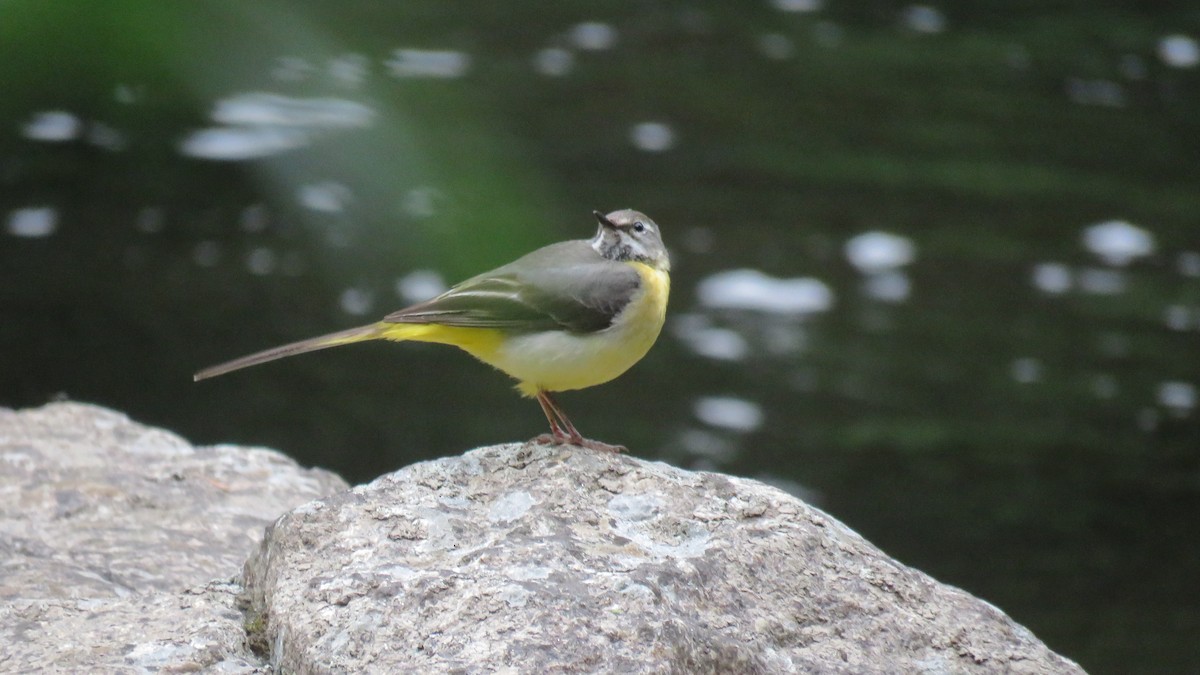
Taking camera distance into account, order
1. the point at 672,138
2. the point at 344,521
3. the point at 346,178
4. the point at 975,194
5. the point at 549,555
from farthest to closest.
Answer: the point at 975,194 → the point at 672,138 → the point at 344,521 → the point at 549,555 → the point at 346,178

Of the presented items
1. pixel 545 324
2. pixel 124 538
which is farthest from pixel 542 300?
pixel 124 538

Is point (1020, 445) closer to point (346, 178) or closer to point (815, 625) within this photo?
point (815, 625)

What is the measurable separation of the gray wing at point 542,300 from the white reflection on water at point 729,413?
5616 millimetres

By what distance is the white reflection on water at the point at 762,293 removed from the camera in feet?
36.2

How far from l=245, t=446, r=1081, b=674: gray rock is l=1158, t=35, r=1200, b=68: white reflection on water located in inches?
395

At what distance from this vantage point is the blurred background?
30.1 ft

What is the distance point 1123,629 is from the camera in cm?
901

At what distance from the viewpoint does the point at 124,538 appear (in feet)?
13.6

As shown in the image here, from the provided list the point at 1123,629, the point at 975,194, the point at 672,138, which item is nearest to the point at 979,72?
the point at 975,194

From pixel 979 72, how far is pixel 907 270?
1753mm

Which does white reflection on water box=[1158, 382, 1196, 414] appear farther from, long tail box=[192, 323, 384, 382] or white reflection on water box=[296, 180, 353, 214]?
white reflection on water box=[296, 180, 353, 214]

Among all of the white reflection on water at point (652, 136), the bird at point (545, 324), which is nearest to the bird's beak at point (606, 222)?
the bird at point (545, 324)

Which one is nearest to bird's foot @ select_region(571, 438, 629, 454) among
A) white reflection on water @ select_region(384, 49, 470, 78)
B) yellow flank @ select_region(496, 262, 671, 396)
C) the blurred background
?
yellow flank @ select_region(496, 262, 671, 396)

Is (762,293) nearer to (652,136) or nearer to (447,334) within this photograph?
(652,136)
